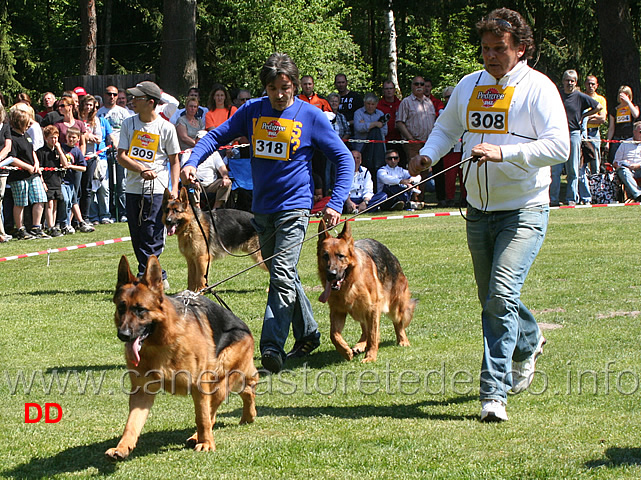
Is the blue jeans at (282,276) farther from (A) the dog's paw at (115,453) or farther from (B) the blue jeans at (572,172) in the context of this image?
(B) the blue jeans at (572,172)

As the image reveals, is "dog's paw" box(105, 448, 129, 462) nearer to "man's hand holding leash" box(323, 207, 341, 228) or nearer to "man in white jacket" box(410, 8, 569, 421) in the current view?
"man in white jacket" box(410, 8, 569, 421)

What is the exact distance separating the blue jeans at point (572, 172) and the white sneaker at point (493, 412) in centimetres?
1267

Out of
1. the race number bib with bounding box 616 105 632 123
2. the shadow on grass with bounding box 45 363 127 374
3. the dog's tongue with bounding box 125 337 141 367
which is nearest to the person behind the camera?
the dog's tongue with bounding box 125 337 141 367

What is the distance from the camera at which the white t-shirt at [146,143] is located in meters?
9.02

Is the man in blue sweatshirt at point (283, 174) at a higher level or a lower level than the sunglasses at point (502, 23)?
lower

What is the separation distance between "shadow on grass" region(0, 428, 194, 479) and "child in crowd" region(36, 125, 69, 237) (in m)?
11.0

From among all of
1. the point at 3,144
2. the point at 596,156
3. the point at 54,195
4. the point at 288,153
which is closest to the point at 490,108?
the point at 288,153

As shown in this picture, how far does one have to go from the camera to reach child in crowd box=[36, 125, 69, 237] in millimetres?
15148

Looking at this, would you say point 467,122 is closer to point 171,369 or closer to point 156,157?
point 171,369

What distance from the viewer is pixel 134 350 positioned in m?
4.30

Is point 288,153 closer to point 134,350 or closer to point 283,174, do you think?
point 283,174

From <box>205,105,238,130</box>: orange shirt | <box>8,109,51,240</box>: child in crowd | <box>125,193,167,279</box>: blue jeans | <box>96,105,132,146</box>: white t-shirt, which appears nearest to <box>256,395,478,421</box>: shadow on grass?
<box>125,193,167,279</box>: blue jeans

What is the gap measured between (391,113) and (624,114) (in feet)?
18.0

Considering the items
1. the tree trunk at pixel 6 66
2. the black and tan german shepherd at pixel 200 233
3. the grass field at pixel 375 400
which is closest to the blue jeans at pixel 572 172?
the grass field at pixel 375 400
